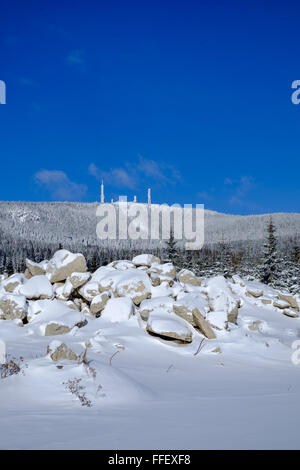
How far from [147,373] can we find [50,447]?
524 cm

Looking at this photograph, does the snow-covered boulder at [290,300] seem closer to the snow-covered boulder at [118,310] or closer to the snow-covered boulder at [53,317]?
the snow-covered boulder at [118,310]

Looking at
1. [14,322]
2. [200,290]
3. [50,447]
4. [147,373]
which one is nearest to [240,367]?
[147,373]

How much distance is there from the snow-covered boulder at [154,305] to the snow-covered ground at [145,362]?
0.20ft

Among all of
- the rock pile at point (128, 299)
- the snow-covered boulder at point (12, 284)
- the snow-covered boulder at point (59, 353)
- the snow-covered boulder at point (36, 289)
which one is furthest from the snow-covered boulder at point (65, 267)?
the snow-covered boulder at point (59, 353)

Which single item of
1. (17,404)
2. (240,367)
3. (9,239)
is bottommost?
(240,367)

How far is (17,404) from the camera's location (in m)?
5.34

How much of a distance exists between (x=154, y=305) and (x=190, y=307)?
146 cm

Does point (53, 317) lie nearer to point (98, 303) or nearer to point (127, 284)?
point (98, 303)

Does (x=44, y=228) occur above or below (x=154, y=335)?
above

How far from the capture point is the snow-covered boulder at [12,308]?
45.1 ft

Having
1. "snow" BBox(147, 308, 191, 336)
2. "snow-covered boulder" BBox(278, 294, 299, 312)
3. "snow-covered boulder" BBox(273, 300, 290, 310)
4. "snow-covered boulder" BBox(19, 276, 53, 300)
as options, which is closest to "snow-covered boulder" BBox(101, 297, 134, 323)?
"snow" BBox(147, 308, 191, 336)

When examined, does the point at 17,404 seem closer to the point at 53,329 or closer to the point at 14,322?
the point at 53,329

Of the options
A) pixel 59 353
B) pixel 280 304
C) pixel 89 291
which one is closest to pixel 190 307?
pixel 89 291

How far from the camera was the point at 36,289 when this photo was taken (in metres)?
15.2
